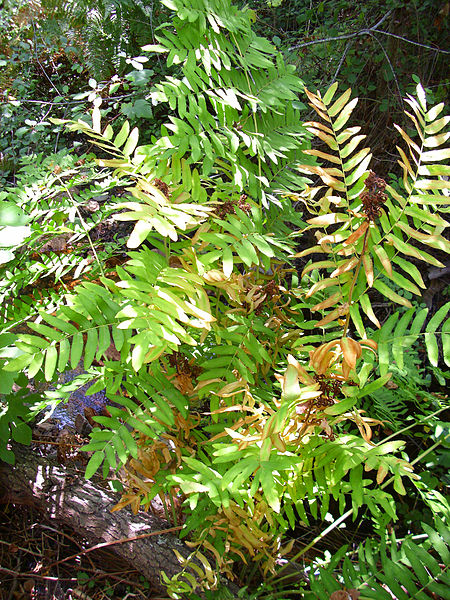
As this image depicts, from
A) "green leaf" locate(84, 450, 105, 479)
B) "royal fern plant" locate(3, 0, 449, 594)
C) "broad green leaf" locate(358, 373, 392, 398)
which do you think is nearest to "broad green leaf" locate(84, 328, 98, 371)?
"royal fern plant" locate(3, 0, 449, 594)

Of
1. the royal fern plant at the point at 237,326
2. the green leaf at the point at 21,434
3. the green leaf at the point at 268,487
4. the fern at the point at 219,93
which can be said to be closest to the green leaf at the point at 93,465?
the royal fern plant at the point at 237,326

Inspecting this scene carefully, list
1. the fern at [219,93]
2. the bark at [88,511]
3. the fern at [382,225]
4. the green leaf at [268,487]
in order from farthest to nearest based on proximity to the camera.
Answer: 1. the bark at [88,511]
2. the fern at [219,93]
3. the fern at [382,225]
4. the green leaf at [268,487]

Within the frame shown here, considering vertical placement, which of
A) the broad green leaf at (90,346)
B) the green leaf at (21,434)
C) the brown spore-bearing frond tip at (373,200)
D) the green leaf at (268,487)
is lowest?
the green leaf at (21,434)

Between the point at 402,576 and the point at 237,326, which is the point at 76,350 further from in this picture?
the point at 402,576

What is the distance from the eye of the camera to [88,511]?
4.44 ft

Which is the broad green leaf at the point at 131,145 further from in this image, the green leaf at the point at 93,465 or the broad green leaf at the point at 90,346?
the green leaf at the point at 93,465

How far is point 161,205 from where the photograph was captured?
88cm

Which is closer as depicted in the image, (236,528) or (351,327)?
Answer: (236,528)

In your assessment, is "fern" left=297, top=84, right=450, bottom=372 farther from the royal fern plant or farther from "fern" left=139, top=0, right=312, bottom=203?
"fern" left=139, top=0, right=312, bottom=203

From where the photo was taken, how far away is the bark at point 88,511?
1.27 meters

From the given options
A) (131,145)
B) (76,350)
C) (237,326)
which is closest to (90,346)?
(76,350)

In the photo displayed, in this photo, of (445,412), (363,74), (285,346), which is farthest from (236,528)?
(363,74)

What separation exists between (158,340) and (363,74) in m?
2.25

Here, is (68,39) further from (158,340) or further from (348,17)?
(158,340)
